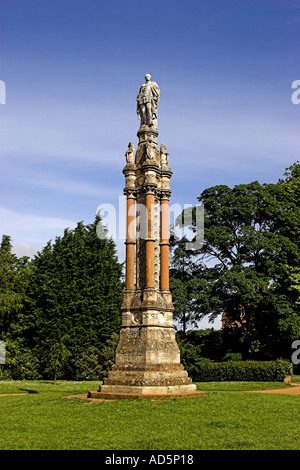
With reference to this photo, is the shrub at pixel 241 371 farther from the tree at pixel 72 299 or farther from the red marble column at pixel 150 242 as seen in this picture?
the red marble column at pixel 150 242

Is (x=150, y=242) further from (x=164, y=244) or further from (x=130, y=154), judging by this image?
(x=130, y=154)

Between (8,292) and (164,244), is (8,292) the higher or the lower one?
the lower one

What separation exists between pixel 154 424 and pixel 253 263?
Answer: 2390cm

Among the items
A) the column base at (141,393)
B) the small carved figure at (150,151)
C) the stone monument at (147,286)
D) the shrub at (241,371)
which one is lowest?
the shrub at (241,371)

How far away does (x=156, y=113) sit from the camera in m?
19.2

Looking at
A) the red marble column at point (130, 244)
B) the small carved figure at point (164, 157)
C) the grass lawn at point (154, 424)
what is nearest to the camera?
the grass lawn at point (154, 424)

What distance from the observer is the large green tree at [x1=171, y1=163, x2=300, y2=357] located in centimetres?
3011

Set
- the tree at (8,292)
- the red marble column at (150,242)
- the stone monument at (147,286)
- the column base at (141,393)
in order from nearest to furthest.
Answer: the column base at (141,393) → the stone monument at (147,286) → the red marble column at (150,242) → the tree at (8,292)

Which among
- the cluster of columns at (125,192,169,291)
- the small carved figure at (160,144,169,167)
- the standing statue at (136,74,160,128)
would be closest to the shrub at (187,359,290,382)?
the cluster of columns at (125,192,169,291)

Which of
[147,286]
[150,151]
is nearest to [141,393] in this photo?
[147,286]

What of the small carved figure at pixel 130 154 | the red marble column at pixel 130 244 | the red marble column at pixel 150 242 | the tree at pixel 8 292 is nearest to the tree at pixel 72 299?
the tree at pixel 8 292

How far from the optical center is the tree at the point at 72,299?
1268 inches

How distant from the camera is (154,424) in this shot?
1038cm
